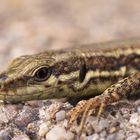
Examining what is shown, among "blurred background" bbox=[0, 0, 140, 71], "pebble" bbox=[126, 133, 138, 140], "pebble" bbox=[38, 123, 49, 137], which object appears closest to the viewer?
"pebble" bbox=[126, 133, 138, 140]

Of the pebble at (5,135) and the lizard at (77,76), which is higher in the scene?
the lizard at (77,76)

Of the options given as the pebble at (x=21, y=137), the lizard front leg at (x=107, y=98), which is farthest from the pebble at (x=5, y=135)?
the lizard front leg at (x=107, y=98)

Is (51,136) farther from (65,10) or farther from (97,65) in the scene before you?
(65,10)

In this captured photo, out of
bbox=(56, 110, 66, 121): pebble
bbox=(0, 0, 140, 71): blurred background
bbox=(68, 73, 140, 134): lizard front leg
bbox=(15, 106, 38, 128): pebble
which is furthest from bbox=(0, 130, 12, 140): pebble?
bbox=(0, 0, 140, 71): blurred background

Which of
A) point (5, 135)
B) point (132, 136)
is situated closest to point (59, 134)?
point (5, 135)

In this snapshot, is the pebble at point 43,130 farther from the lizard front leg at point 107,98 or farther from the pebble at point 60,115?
the lizard front leg at point 107,98

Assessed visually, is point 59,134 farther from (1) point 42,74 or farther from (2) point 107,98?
(1) point 42,74

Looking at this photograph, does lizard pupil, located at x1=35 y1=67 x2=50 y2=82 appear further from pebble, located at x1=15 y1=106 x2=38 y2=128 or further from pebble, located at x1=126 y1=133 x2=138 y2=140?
pebble, located at x1=126 y1=133 x2=138 y2=140
